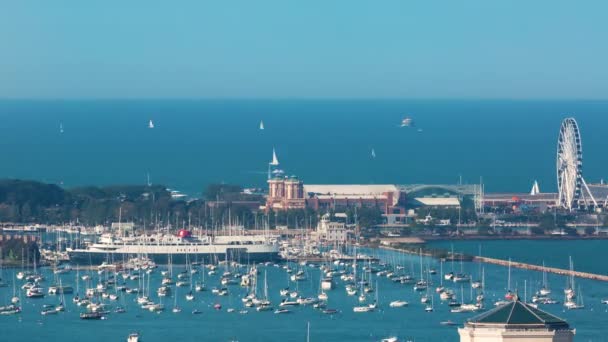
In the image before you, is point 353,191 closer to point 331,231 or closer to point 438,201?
point 438,201

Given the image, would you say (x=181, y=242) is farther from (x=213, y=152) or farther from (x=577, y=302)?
(x=213, y=152)

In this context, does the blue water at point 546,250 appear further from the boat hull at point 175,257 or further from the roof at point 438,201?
the roof at point 438,201

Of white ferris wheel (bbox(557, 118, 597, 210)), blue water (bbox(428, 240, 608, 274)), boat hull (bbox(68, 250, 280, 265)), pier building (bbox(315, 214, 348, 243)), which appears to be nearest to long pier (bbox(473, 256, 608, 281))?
blue water (bbox(428, 240, 608, 274))

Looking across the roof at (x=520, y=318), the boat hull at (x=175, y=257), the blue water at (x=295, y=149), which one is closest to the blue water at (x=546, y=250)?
the boat hull at (x=175, y=257)

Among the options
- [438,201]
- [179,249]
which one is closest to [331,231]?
[179,249]

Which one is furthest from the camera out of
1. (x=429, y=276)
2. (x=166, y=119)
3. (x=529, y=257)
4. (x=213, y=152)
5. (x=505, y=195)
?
(x=166, y=119)

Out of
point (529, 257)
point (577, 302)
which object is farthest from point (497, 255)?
point (577, 302)
